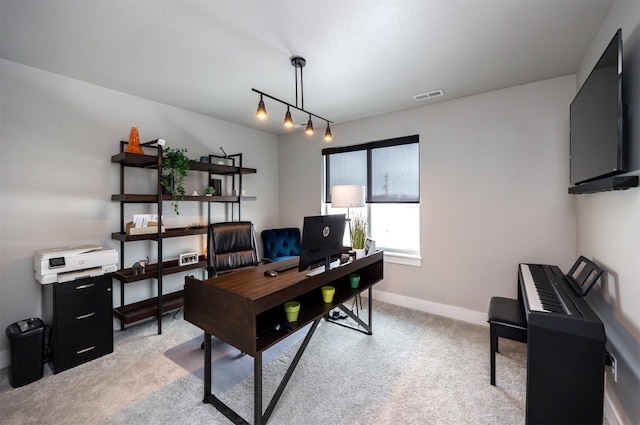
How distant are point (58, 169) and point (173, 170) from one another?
0.99 metres

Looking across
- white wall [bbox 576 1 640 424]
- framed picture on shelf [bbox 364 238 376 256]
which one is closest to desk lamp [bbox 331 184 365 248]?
framed picture on shelf [bbox 364 238 376 256]

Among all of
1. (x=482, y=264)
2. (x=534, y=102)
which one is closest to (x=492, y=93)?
(x=534, y=102)

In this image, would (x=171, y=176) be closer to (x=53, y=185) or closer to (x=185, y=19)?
(x=53, y=185)

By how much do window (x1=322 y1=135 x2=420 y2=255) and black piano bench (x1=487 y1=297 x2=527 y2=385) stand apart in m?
1.51

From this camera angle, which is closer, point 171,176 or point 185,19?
point 185,19

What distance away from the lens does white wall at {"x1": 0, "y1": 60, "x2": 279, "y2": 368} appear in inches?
92.9

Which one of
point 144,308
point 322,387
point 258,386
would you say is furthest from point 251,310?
point 144,308

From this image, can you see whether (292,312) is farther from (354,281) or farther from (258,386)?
(354,281)

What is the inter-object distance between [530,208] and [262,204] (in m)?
3.68

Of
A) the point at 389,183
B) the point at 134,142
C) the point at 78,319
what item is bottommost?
the point at 78,319

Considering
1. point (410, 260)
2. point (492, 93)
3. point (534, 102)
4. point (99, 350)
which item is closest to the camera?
point (99, 350)

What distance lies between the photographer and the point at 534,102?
2.77 meters

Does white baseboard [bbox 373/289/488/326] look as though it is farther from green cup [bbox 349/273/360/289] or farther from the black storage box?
the black storage box

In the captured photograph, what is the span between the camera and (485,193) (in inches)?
121
